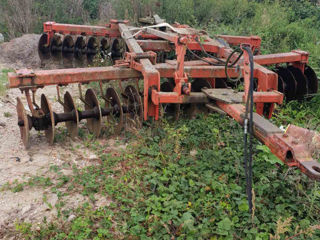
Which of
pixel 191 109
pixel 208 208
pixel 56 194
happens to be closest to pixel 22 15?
pixel 191 109

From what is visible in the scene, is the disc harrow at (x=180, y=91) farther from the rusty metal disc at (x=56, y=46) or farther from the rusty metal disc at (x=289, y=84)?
the rusty metal disc at (x=56, y=46)

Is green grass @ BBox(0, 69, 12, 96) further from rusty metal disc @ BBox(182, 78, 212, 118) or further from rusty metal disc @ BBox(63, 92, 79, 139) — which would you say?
rusty metal disc @ BBox(182, 78, 212, 118)

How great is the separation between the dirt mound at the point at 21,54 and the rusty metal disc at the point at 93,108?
3.51m

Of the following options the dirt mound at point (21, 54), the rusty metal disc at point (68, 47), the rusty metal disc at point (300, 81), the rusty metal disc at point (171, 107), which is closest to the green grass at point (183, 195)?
the rusty metal disc at point (171, 107)

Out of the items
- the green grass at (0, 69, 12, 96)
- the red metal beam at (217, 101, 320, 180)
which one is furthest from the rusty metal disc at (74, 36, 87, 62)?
the red metal beam at (217, 101, 320, 180)

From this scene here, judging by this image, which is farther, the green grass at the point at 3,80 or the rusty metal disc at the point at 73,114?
the green grass at the point at 3,80

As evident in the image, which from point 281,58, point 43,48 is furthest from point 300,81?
point 43,48

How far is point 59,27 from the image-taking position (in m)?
6.33

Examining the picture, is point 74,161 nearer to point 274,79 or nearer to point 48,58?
point 274,79

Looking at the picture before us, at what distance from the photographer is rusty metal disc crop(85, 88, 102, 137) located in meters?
3.92

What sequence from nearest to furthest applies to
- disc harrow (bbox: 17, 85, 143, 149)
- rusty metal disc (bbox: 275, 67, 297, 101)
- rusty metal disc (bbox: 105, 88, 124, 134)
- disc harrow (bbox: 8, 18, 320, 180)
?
disc harrow (bbox: 8, 18, 320, 180) < disc harrow (bbox: 17, 85, 143, 149) < rusty metal disc (bbox: 105, 88, 124, 134) < rusty metal disc (bbox: 275, 67, 297, 101)

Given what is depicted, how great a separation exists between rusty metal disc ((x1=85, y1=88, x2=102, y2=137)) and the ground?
0.23 m

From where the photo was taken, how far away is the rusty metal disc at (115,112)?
13.2 ft

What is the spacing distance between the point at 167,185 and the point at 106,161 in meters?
0.75
